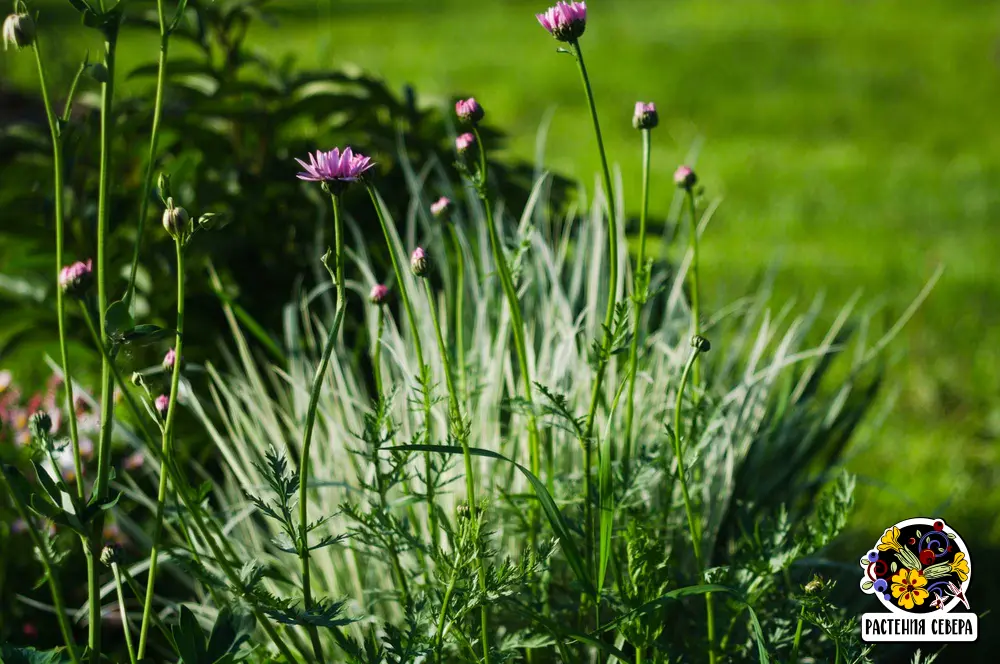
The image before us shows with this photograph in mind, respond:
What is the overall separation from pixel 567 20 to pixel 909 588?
0.76m

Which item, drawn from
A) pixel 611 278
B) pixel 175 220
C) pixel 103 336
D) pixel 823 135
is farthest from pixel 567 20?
pixel 823 135

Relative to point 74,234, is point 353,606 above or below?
below

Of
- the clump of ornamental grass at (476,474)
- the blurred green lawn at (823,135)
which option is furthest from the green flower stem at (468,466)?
the blurred green lawn at (823,135)

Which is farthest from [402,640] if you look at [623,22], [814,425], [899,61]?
[623,22]

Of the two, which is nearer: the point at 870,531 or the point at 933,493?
the point at 870,531

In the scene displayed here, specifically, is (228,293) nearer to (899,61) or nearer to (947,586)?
(947,586)

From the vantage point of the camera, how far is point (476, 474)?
1387 millimetres

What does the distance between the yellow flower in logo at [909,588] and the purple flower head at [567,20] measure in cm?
73

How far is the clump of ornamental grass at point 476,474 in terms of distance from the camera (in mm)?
902

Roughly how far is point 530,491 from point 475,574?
1.08ft

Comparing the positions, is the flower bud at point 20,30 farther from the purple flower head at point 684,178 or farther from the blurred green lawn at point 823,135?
the blurred green lawn at point 823,135

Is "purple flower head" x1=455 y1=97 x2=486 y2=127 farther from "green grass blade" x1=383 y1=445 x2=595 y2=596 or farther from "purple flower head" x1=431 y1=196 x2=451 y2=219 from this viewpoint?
"green grass blade" x1=383 y1=445 x2=595 y2=596

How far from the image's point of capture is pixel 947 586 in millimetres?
1175

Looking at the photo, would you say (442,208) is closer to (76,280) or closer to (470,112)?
(470,112)
